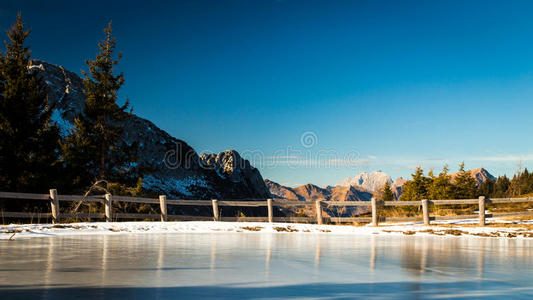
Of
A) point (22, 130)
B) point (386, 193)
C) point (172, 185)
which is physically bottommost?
point (172, 185)

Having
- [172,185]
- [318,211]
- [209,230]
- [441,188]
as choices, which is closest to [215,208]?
[209,230]

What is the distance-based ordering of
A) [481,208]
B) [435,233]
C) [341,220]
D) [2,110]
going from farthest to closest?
[2,110]
[341,220]
[481,208]
[435,233]

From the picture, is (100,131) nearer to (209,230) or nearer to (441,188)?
(209,230)

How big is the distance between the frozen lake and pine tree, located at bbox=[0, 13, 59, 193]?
55.9ft

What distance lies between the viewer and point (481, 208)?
15570mm

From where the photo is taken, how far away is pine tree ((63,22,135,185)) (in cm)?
2317

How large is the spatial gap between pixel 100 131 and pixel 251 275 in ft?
72.5

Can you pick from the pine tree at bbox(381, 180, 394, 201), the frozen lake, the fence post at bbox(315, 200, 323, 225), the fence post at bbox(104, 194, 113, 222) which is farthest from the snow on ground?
the pine tree at bbox(381, 180, 394, 201)

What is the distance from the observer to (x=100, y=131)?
24.1 meters

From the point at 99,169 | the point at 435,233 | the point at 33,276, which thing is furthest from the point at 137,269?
the point at 99,169

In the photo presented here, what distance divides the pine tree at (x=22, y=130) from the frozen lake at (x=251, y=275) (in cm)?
1705

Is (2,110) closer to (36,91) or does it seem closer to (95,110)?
(36,91)

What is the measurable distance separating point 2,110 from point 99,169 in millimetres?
5805

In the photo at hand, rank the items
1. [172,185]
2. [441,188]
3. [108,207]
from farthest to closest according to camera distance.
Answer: [172,185], [441,188], [108,207]
